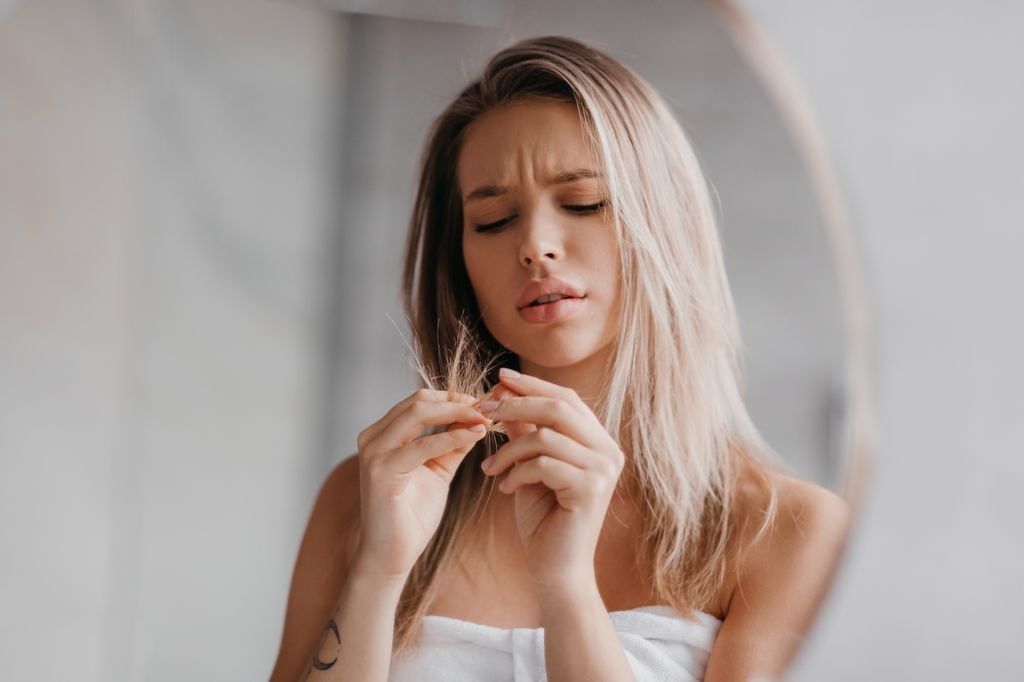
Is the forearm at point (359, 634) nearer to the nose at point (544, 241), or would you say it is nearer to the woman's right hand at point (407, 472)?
the woman's right hand at point (407, 472)

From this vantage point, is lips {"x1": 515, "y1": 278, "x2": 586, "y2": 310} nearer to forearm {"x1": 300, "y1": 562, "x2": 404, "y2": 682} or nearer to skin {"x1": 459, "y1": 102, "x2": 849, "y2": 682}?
skin {"x1": 459, "y1": 102, "x2": 849, "y2": 682}

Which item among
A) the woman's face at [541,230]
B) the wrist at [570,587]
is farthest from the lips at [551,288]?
the wrist at [570,587]

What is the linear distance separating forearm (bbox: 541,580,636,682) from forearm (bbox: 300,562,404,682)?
6 centimetres

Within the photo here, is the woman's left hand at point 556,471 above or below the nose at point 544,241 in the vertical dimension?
below

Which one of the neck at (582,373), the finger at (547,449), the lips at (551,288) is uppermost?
the lips at (551,288)

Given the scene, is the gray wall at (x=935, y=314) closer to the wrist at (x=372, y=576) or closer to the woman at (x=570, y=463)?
the woman at (x=570, y=463)

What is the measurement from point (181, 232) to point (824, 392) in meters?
0.27

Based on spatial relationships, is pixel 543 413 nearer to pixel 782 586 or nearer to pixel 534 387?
pixel 534 387

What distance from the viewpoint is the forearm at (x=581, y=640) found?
1.15ft

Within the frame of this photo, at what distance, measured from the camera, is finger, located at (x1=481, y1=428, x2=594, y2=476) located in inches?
13.4

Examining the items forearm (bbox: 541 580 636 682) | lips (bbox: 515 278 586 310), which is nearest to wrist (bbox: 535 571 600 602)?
forearm (bbox: 541 580 636 682)

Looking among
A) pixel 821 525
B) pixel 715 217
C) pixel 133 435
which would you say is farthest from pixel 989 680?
pixel 133 435

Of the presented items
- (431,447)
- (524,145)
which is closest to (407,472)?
(431,447)

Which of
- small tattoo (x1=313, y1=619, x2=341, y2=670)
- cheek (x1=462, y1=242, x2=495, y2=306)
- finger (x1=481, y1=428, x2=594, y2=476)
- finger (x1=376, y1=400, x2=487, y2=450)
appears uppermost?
cheek (x1=462, y1=242, x2=495, y2=306)
